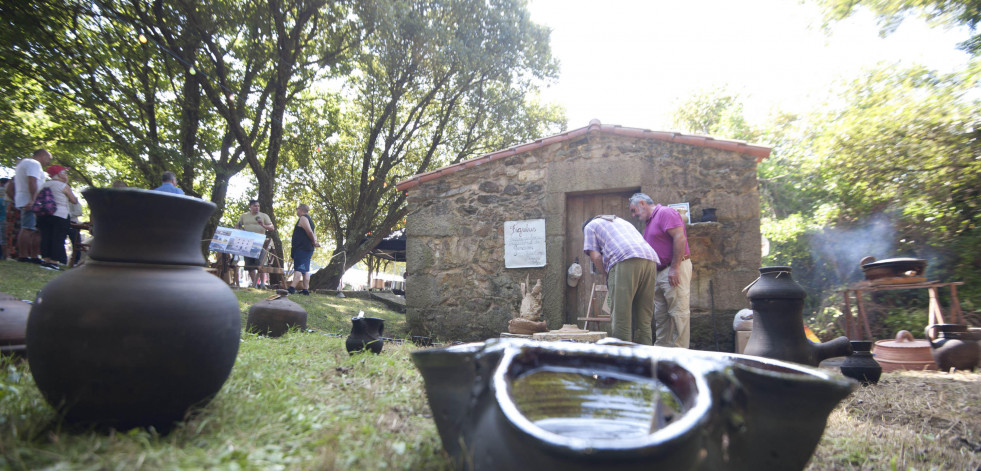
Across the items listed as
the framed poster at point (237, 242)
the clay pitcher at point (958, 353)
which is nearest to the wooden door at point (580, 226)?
the clay pitcher at point (958, 353)

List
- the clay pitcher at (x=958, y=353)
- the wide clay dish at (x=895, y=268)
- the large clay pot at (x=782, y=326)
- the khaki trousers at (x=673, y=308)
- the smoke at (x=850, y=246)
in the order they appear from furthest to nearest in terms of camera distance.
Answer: the smoke at (x=850, y=246), the wide clay dish at (x=895, y=268), the khaki trousers at (x=673, y=308), the clay pitcher at (x=958, y=353), the large clay pot at (x=782, y=326)

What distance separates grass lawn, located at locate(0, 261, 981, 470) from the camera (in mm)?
1465

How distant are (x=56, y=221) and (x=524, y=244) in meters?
6.63

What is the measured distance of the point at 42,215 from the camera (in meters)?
6.05

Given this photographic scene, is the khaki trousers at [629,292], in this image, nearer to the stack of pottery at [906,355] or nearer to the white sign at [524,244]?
the white sign at [524,244]

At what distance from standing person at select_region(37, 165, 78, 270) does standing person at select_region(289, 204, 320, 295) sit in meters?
2.97

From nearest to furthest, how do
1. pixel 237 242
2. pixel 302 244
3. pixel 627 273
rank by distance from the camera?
1. pixel 627 273
2. pixel 237 242
3. pixel 302 244

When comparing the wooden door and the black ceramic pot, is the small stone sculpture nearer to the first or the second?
the wooden door

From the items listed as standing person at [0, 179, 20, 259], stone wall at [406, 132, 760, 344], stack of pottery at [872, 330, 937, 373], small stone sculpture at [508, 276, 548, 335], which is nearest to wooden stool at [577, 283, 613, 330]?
stone wall at [406, 132, 760, 344]

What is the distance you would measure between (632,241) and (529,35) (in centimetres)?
976

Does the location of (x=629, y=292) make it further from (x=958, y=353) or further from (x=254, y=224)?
(x=254, y=224)

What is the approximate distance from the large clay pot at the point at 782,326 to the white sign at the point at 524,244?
127 inches

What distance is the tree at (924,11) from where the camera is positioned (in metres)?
6.83

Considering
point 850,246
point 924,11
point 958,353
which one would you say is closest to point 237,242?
point 958,353
